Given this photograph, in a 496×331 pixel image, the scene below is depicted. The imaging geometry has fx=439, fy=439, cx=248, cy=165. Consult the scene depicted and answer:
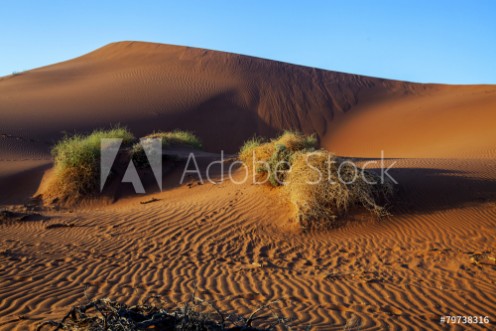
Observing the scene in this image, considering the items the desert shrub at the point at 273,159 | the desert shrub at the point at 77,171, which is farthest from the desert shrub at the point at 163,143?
the desert shrub at the point at 273,159

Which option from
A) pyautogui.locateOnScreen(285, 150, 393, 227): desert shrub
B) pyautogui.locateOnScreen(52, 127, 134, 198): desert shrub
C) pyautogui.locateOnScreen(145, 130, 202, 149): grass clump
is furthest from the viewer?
pyautogui.locateOnScreen(145, 130, 202, 149): grass clump

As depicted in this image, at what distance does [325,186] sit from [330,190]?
14cm

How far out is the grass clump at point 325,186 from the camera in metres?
9.06

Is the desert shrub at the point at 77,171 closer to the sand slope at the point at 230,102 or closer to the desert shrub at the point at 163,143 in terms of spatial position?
the desert shrub at the point at 163,143

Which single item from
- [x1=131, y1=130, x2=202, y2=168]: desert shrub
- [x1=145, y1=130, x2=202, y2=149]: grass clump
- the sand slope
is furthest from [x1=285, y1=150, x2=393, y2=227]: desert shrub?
the sand slope

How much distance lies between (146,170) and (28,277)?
7152 mm

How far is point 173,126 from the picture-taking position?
25.8 meters

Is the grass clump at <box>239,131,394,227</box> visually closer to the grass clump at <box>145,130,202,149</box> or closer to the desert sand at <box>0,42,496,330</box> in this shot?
the desert sand at <box>0,42,496,330</box>

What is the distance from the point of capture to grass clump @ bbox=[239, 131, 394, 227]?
906 cm

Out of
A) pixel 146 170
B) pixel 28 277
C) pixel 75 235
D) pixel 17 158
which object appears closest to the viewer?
pixel 28 277

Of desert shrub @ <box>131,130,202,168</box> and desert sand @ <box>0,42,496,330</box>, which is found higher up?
desert shrub @ <box>131,130,202,168</box>

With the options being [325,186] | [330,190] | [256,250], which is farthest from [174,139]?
[256,250]

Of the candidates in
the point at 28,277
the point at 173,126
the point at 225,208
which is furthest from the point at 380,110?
the point at 28,277

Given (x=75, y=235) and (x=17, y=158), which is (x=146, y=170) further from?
(x=17, y=158)
